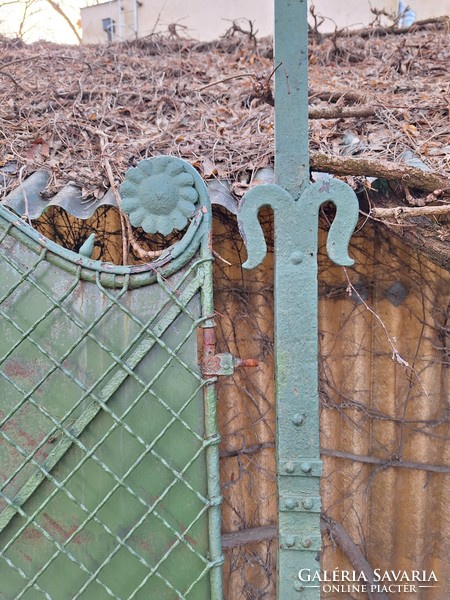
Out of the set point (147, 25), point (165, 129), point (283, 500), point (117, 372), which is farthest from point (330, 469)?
point (147, 25)

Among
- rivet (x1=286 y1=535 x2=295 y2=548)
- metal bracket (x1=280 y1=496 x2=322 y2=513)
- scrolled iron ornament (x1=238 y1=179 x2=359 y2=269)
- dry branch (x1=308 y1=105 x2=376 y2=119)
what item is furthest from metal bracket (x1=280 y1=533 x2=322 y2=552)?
dry branch (x1=308 y1=105 x2=376 y2=119)

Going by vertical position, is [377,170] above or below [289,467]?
above

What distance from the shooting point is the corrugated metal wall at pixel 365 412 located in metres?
3.00

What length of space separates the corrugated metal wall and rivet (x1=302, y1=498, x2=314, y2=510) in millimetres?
1219

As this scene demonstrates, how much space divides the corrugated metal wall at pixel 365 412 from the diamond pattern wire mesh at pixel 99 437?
972 millimetres

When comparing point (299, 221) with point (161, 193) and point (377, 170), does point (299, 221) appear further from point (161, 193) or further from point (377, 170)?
point (377, 170)

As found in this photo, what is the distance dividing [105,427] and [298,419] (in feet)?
2.76

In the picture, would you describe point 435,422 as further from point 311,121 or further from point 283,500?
point 311,121

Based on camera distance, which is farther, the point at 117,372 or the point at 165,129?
the point at 165,129

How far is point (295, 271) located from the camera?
5.90ft

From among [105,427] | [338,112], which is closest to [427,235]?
[338,112]

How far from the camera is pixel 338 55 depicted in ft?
16.8

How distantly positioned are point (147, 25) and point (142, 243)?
23.2 feet

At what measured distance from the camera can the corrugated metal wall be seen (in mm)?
2998
